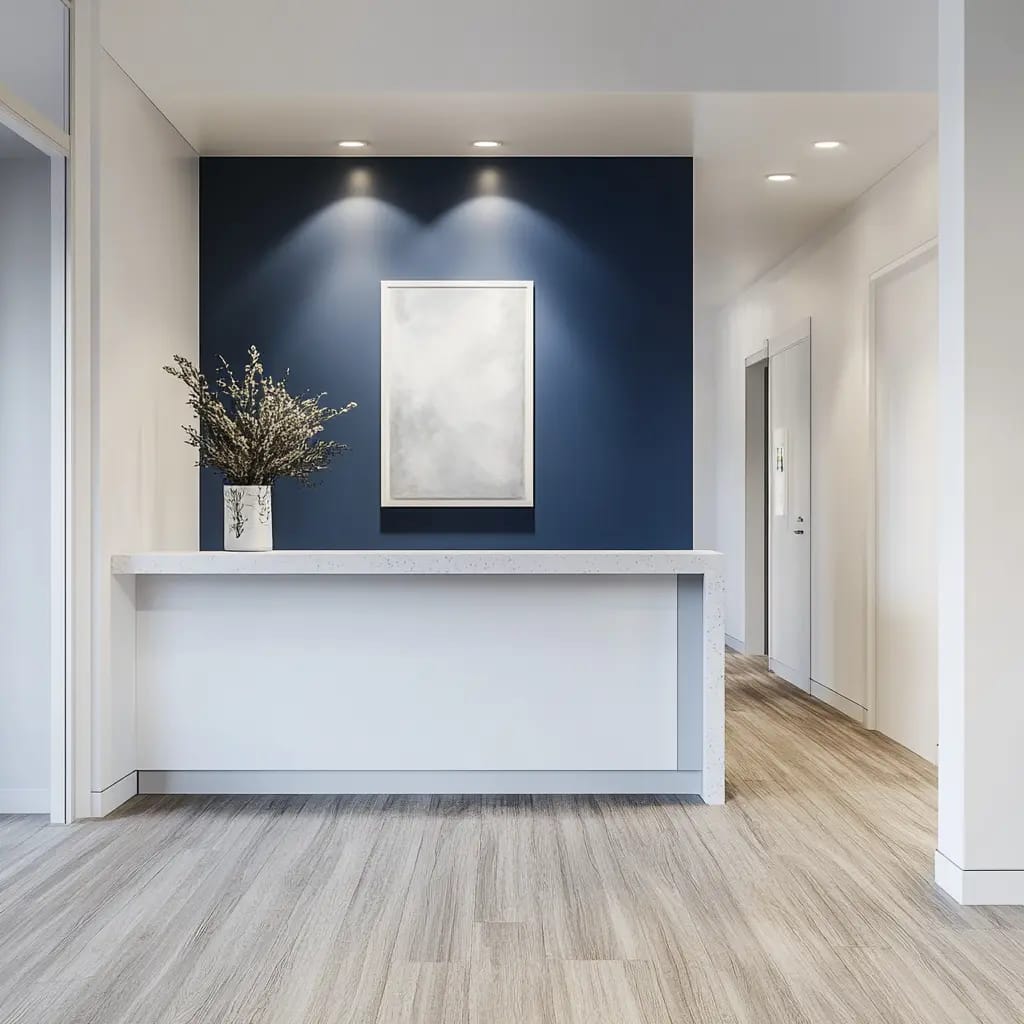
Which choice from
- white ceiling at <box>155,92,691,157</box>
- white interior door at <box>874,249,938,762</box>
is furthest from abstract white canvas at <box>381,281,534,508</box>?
white interior door at <box>874,249,938,762</box>

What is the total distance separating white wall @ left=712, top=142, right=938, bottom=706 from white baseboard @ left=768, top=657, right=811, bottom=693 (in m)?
0.16

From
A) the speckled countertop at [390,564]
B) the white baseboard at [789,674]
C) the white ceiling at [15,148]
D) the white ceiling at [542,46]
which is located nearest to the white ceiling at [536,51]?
the white ceiling at [542,46]

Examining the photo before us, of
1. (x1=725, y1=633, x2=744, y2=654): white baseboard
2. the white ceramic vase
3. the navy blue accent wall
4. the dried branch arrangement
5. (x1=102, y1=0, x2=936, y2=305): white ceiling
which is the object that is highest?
(x1=102, y1=0, x2=936, y2=305): white ceiling

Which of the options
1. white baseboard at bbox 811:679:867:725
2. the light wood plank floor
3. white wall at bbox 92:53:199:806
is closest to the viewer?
the light wood plank floor

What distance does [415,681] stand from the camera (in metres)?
3.51

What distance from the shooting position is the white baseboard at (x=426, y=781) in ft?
11.6

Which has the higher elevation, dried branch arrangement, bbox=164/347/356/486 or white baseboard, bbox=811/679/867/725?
dried branch arrangement, bbox=164/347/356/486

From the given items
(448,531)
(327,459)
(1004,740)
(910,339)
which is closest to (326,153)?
(327,459)

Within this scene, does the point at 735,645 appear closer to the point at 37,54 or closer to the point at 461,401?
the point at 461,401

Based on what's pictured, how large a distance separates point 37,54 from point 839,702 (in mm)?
4387

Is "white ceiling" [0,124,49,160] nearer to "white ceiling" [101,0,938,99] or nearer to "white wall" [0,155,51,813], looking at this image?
"white wall" [0,155,51,813]

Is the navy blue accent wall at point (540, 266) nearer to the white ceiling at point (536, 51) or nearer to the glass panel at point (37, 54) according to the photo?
the white ceiling at point (536, 51)

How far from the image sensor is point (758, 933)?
2.38 metres

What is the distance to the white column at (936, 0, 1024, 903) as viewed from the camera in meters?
2.55
